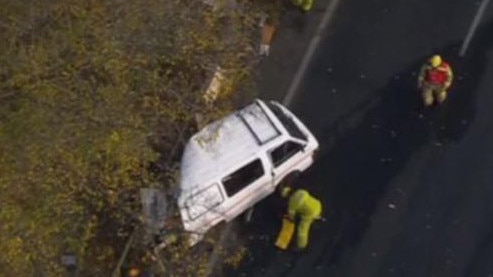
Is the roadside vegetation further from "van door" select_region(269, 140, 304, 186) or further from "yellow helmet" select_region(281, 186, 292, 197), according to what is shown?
"yellow helmet" select_region(281, 186, 292, 197)

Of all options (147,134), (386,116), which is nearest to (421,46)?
(386,116)

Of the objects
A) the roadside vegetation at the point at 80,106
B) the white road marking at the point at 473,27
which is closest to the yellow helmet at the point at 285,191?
the roadside vegetation at the point at 80,106

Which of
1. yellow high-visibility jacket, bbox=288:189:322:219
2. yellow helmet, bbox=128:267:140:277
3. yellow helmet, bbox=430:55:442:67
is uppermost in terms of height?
yellow helmet, bbox=430:55:442:67

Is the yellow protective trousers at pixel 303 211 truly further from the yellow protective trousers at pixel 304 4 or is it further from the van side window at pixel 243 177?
the yellow protective trousers at pixel 304 4

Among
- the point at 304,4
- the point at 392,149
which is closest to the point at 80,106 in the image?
the point at 392,149

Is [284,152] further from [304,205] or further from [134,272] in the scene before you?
[134,272]

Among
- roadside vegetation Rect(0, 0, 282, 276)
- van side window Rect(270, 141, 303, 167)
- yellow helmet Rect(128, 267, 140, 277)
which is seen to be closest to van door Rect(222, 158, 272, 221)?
van side window Rect(270, 141, 303, 167)
